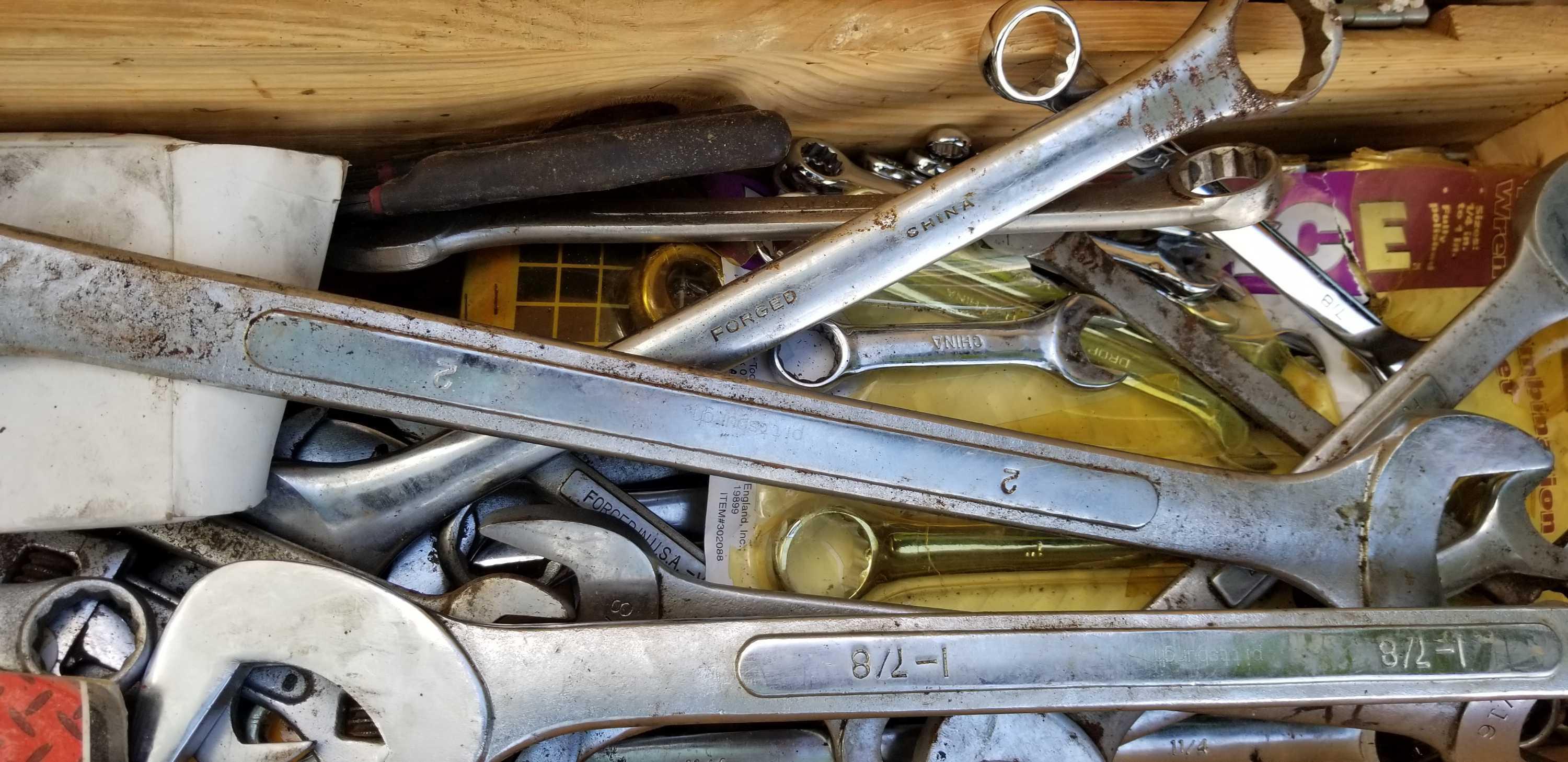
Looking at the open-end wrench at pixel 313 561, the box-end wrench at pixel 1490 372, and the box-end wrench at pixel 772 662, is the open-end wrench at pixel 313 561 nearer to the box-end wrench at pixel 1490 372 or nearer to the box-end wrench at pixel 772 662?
the box-end wrench at pixel 772 662

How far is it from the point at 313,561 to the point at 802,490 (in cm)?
37

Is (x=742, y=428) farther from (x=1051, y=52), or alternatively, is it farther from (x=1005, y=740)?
(x=1051, y=52)

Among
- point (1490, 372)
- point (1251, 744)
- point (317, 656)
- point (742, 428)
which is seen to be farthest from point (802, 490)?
point (1490, 372)

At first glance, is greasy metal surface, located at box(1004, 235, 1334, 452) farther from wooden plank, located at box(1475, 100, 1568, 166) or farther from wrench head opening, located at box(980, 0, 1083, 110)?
wooden plank, located at box(1475, 100, 1568, 166)

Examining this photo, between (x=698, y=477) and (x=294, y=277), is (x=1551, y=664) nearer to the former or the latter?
(x=698, y=477)

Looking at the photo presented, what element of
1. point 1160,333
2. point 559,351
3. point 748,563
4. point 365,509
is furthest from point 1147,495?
point 365,509

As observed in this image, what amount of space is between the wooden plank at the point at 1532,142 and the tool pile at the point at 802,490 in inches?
4.3

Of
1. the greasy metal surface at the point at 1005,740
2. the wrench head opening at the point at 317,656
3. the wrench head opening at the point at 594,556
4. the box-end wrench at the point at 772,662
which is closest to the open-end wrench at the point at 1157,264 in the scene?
the box-end wrench at the point at 772,662

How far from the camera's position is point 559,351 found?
0.77m

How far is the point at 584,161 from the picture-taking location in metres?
0.83

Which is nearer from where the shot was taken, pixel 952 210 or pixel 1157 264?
pixel 952 210

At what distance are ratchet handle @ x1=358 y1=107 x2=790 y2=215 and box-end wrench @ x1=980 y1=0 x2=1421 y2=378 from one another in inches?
7.4

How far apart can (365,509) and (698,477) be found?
11.5 inches

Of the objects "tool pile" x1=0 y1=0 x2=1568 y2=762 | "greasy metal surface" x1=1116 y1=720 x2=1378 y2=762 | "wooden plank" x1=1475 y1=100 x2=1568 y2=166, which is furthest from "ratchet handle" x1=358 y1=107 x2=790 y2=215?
"wooden plank" x1=1475 y1=100 x2=1568 y2=166
